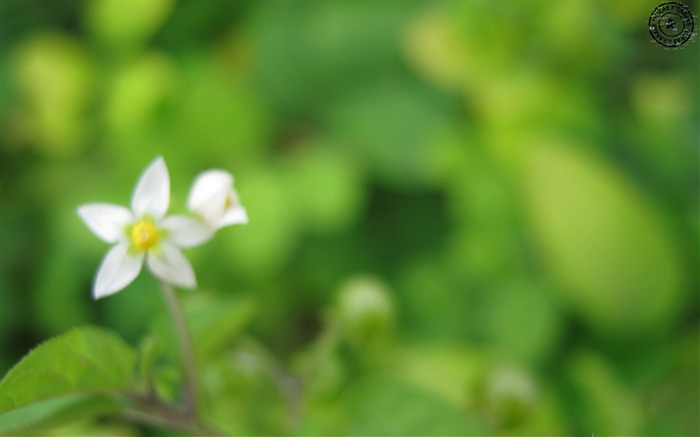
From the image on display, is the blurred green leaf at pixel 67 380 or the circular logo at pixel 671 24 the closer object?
the blurred green leaf at pixel 67 380

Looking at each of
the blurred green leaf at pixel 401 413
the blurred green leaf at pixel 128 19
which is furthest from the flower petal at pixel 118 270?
the blurred green leaf at pixel 128 19

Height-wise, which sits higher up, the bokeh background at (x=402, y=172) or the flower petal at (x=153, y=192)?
the bokeh background at (x=402, y=172)

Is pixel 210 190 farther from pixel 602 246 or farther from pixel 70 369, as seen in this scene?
pixel 602 246

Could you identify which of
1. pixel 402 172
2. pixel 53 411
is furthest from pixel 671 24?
pixel 402 172

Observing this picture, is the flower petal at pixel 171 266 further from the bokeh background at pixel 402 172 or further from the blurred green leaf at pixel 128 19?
the blurred green leaf at pixel 128 19

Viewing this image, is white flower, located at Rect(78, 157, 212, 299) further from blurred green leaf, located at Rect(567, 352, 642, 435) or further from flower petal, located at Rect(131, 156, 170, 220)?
blurred green leaf, located at Rect(567, 352, 642, 435)

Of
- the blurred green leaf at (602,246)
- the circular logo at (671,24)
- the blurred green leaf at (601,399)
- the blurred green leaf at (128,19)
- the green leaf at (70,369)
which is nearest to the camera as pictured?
the green leaf at (70,369)

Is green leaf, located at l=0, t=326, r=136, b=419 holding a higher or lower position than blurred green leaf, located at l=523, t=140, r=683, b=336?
lower

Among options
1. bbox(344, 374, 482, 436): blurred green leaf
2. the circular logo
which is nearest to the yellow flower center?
bbox(344, 374, 482, 436): blurred green leaf
